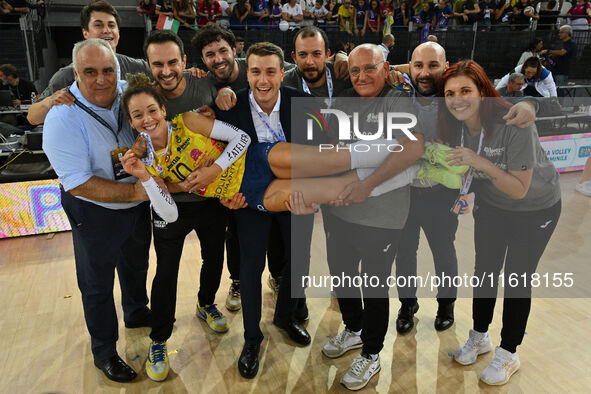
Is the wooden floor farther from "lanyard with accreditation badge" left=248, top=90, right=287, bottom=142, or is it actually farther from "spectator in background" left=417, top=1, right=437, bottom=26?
"spectator in background" left=417, top=1, right=437, bottom=26

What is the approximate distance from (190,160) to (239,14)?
288 inches

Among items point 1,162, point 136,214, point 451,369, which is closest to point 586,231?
point 451,369

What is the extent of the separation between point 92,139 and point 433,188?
1.74m

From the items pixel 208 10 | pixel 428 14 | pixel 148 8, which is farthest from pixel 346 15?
pixel 148 8

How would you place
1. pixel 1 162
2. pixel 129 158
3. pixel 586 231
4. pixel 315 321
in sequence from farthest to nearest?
pixel 1 162 → pixel 586 231 → pixel 315 321 → pixel 129 158

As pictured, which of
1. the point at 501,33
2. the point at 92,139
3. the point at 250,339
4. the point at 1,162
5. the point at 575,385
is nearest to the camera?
the point at 92,139

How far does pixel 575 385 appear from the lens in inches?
83.0

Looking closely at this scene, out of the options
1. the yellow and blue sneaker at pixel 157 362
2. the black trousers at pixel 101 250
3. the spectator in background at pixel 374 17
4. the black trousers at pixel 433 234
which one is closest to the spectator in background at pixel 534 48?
the spectator in background at pixel 374 17

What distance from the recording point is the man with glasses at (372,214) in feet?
6.57

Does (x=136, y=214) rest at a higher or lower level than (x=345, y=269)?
higher

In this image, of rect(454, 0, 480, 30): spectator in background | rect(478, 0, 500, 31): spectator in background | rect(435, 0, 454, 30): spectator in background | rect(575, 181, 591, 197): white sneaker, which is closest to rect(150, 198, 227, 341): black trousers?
rect(575, 181, 591, 197): white sneaker

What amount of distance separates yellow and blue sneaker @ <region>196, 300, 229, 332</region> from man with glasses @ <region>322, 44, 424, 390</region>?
82 centimetres

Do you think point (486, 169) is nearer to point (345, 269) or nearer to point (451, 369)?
point (345, 269)

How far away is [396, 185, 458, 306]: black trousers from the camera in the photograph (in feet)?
7.63
